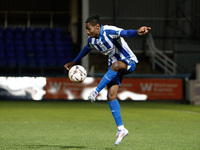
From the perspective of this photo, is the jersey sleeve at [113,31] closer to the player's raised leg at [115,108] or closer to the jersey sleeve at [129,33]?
the jersey sleeve at [129,33]

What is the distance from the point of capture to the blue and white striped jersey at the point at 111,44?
281 inches

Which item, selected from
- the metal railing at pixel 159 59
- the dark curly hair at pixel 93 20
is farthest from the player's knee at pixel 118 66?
the metal railing at pixel 159 59

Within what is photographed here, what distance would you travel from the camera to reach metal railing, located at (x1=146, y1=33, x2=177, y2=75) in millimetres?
23283

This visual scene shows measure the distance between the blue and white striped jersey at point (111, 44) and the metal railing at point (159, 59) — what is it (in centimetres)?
1571

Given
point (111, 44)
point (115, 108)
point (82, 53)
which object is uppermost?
point (111, 44)

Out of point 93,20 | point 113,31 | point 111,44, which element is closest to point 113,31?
point 113,31

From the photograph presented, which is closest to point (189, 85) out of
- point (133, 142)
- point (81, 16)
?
point (81, 16)

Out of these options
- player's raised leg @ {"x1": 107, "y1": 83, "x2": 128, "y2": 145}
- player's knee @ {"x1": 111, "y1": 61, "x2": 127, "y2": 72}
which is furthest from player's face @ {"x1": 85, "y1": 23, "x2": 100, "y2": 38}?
player's raised leg @ {"x1": 107, "y1": 83, "x2": 128, "y2": 145}

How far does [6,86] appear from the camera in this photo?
711 inches

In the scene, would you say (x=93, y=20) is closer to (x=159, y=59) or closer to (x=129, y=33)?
(x=129, y=33)

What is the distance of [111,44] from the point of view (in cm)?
721

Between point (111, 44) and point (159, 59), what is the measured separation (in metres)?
17.0

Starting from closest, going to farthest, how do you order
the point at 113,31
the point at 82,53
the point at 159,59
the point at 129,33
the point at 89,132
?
the point at 129,33
the point at 113,31
the point at 82,53
the point at 89,132
the point at 159,59

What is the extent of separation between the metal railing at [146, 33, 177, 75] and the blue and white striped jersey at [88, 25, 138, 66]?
15715mm
